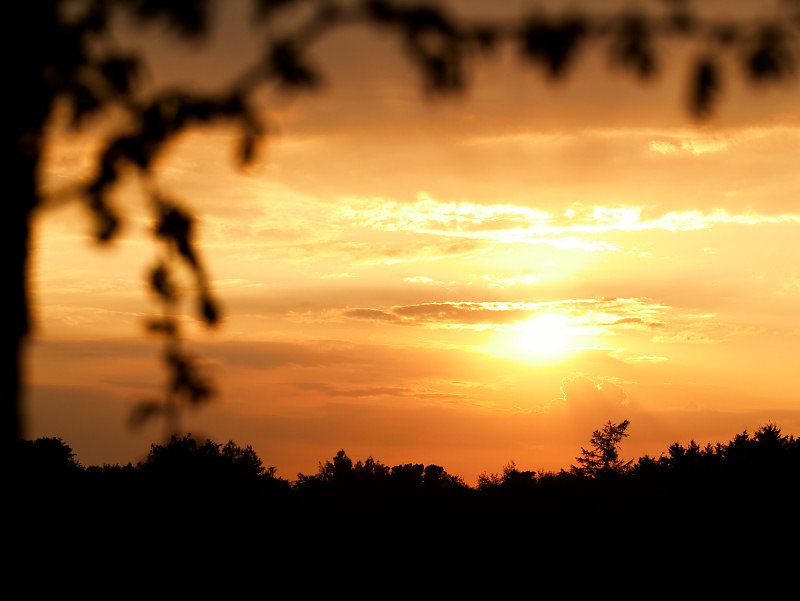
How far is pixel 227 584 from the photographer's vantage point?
21688 mm

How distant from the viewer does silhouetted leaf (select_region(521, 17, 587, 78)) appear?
11.4 ft

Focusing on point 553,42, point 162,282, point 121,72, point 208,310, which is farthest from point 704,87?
point 121,72

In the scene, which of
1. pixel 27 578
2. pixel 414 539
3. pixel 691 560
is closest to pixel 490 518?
pixel 414 539

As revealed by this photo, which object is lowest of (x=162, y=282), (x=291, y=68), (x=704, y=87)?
(x=162, y=282)

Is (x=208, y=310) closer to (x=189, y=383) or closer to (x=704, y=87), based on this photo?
(x=189, y=383)

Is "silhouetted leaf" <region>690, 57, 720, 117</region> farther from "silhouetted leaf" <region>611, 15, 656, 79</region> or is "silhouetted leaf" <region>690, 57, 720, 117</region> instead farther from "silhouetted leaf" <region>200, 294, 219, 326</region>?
"silhouetted leaf" <region>200, 294, 219, 326</region>

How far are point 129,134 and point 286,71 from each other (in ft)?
2.25

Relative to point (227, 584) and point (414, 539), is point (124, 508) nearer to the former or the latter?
point (227, 584)

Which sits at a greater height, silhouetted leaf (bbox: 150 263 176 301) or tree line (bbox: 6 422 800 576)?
silhouetted leaf (bbox: 150 263 176 301)

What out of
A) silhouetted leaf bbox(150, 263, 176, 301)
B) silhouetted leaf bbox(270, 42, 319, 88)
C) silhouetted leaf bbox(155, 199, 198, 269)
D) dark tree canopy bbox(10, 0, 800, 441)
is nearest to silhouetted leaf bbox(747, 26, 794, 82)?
dark tree canopy bbox(10, 0, 800, 441)

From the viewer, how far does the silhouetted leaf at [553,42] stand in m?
3.46

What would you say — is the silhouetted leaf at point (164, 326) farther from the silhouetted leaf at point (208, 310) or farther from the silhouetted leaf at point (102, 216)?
the silhouetted leaf at point (102, 216)

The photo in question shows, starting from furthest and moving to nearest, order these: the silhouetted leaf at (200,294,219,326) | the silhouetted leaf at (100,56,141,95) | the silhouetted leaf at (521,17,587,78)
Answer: the silhouetted leaf at (100,56,141,95) → the silhouetted leaf at (521,17,587,78) → the silhouetted leaf at (200,294,219,326)

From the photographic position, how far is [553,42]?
137 inches
